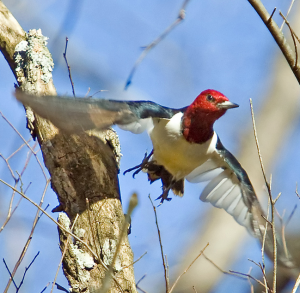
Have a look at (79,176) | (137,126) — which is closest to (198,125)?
(137,126)

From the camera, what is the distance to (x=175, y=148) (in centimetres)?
374

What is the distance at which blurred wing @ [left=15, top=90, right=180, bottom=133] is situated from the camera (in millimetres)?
2326

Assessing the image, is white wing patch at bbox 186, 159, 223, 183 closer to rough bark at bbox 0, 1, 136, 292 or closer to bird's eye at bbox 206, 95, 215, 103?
bird's eye at bbox 206, 95, 215, 103

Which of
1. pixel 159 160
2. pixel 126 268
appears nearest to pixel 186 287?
pixel 159 160

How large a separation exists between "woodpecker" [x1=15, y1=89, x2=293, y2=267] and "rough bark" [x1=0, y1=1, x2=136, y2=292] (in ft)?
1.12

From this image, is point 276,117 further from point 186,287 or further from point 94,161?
point 94,161

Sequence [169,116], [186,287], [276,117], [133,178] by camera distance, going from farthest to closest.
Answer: [276,117], [186,287], [133,178], [169,116]

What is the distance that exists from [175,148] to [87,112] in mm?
1306

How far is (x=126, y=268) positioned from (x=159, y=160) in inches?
52.3

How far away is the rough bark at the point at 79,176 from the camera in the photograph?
8.96 feet

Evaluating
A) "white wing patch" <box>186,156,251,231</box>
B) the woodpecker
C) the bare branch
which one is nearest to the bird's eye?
the woodpecker

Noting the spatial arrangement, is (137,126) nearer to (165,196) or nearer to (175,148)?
(175,148)

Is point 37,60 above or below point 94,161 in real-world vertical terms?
above

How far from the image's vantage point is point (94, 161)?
305 centimetres
